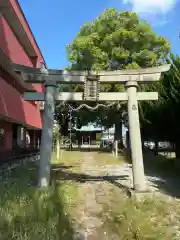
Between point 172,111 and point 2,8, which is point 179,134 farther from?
point 2,8

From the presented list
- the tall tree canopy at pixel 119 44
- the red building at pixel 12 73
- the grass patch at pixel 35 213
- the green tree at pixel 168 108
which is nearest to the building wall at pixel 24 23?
the red building at pixel 12 73

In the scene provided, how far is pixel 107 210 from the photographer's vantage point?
7836mm

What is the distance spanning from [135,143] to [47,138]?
2.71 meters

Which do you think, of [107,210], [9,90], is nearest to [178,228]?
[107,210]

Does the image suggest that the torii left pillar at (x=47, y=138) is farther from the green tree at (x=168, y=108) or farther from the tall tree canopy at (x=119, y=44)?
the tall tree canopy at (x=119, y=44)

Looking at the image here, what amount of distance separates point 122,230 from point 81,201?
2697 millimetres

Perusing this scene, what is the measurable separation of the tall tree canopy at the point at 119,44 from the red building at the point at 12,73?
6.75m

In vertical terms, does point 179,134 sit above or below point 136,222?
above

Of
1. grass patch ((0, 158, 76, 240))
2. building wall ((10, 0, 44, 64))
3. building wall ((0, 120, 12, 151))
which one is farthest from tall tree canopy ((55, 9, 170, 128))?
grass patch ((0, 158, 76, 240))

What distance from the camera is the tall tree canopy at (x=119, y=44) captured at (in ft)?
93.5

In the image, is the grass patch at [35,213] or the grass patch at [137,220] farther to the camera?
the grass patch at [137,220]

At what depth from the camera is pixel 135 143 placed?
31.1 ft

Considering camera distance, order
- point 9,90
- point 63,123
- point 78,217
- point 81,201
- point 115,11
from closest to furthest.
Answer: point 78,217 → point 81,201 → point 9,90 → point 115,11 → point 63,123

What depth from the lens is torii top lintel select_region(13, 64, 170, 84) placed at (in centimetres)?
976
